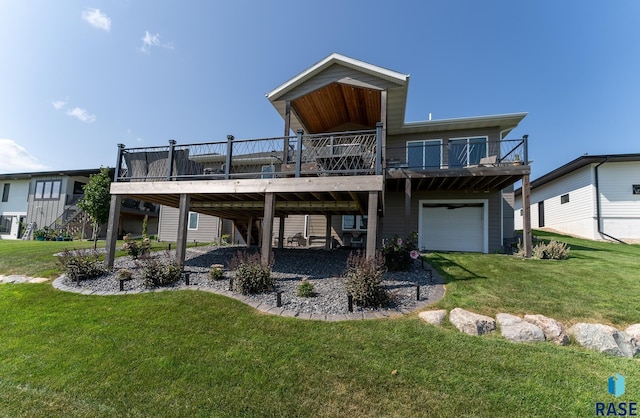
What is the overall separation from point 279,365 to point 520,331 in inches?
131

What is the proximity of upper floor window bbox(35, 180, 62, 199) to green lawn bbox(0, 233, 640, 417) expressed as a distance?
74.9ft

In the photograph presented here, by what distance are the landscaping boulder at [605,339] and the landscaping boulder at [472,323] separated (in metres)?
1.05

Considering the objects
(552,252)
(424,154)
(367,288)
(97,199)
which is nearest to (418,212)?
(424,154)

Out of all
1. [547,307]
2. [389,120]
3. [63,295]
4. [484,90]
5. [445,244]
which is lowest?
[63,295]

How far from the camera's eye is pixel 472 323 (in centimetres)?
408

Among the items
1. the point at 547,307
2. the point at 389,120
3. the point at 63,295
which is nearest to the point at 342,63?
the point at 389,120

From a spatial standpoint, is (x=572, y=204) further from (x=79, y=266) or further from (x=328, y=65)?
(x=79, y=266)

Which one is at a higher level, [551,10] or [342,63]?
[551,10]

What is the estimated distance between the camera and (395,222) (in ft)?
39.9

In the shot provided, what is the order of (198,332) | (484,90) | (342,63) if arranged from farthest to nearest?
1. (484,90)
2. (342,63)
3. (198,332)

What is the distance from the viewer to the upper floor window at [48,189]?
72.5 ft

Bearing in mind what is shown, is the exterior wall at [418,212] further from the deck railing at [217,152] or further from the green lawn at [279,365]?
the green lawn at [279,365]

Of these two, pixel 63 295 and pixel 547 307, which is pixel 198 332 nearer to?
pixel 63 295

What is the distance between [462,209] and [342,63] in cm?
752
